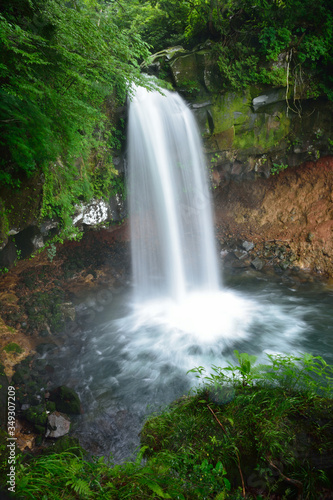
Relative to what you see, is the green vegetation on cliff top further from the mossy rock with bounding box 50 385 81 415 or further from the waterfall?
the mossy rock with bounding box 50 385 81 415

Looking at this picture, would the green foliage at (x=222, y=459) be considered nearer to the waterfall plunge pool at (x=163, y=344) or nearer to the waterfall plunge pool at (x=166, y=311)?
the waterfall plunge pool at (x=163, y=344)

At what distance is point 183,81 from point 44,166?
698 cm

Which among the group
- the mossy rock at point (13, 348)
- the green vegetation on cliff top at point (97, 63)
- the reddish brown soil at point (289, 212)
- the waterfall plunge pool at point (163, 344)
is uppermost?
the green vegetation on cliff top at point (97, 63)

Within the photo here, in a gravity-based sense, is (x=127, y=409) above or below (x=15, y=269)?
below

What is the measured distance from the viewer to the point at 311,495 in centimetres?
177

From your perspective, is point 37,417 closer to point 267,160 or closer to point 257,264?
point 257,264

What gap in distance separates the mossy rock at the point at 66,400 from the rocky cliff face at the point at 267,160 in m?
8.38

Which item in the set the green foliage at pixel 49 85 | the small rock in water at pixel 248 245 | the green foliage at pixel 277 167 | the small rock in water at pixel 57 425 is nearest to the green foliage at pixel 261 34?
the green foliage at pixel 277 167

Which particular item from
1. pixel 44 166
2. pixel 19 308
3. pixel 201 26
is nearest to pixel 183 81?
pixel 201 26

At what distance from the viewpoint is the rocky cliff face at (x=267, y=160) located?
913 centimetres

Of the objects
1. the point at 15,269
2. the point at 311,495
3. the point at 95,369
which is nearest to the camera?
the point at 311,495

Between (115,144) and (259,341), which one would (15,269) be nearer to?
(115,144)

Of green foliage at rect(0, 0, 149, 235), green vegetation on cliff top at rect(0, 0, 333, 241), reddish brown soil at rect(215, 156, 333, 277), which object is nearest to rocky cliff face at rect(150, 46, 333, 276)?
reddish brown soil at rect(215, 156, 333, 277)

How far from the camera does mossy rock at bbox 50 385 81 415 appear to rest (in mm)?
4766
